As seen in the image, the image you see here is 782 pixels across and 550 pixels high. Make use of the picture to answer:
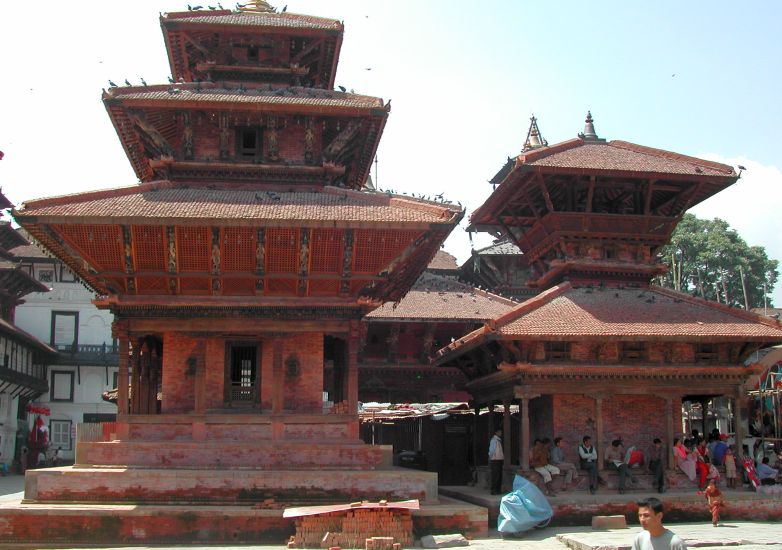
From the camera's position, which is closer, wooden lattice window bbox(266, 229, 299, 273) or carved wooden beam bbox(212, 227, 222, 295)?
carved wooden beam bbox(212, 227, 222, 295)

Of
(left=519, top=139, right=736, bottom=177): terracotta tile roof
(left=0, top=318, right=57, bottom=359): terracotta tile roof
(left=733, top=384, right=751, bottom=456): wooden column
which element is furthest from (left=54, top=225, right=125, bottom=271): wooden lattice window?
(left=0, top=318, right=57, bottom=359): terracotta tile roof

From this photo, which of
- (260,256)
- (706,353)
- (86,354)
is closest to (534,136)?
(86,354)

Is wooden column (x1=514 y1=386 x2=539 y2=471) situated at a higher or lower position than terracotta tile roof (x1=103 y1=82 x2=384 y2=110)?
lower

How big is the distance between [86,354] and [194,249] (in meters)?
39.0

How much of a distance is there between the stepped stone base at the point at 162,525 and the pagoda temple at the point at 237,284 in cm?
13

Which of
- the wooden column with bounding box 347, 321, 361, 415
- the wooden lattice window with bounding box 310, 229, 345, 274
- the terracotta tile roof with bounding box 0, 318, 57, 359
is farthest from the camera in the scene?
the terracotta tile roof with bounding box 0, 318, 57, 359

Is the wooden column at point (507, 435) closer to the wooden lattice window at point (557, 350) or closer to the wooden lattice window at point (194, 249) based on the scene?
the wooden lattice window at point (557, 350)

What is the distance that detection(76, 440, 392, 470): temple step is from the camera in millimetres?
20234

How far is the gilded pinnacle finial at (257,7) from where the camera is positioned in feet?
91.9

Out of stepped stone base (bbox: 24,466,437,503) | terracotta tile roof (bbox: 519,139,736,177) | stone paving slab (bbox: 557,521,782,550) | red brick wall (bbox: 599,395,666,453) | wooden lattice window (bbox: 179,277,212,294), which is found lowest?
stone paving slab (bbox: 557,521,782,550)

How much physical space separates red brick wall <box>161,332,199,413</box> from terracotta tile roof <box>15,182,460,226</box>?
10.9 ft

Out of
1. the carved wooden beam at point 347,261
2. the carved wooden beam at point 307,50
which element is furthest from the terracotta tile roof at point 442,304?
→ the carved wooden beam at point 347,261

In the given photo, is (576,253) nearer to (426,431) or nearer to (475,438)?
(475,438)

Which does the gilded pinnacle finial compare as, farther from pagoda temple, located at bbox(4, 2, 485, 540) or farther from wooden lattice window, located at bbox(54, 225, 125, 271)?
wooden lattice window, located at bbox(54, 225, 125, 271)
